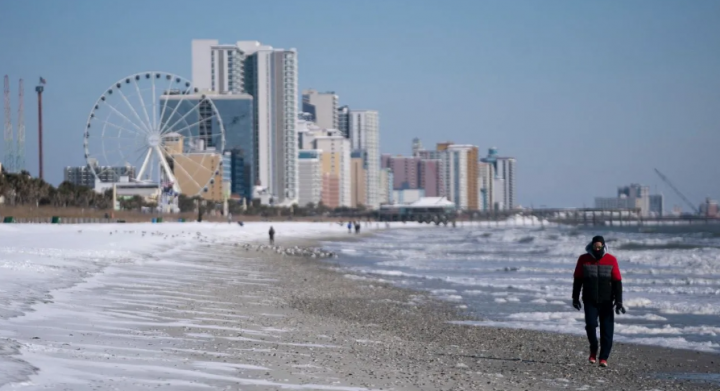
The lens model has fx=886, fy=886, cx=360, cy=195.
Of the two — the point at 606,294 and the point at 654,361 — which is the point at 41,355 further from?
the point at 654,361

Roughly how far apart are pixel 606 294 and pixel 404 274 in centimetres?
1596

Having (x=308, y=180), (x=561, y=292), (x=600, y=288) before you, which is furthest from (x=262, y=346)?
(x=308, y=180)

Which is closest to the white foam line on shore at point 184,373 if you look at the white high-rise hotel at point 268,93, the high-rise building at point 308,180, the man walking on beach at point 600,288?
the man walking on beach at point 600,288

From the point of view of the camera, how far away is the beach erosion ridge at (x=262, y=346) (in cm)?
655

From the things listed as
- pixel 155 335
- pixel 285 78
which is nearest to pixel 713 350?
pixel 155 335

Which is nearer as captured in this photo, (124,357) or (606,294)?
(124,357)

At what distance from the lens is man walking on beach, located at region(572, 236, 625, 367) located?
8211mm

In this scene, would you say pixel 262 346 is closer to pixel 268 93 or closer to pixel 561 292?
pixel 561 292

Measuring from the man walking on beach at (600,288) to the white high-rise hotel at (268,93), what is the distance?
163575 mm

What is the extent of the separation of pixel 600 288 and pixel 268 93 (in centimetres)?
16777

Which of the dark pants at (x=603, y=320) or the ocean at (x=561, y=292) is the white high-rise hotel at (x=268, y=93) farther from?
the dark pants at (x=603, y=320)

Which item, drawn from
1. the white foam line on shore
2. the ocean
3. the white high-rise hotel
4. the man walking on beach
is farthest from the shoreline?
the white high-rise hotel

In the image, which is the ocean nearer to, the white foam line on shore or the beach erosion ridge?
the beach erosion ridge

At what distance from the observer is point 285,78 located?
174m
